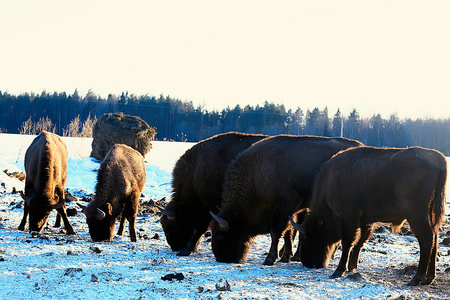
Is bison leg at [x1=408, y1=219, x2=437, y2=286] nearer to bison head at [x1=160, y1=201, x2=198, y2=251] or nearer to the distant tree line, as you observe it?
bison head at [x1=160, y1=201, x2=198, y2=251]

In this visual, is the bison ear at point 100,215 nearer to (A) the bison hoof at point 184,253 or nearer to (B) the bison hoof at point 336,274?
(A) the bison hoof at point 184,253

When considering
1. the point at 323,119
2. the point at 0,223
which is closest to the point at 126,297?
the point at 0,223

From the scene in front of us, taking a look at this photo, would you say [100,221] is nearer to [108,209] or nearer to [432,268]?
[108,209]

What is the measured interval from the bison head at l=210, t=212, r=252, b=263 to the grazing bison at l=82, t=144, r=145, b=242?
2340 mm

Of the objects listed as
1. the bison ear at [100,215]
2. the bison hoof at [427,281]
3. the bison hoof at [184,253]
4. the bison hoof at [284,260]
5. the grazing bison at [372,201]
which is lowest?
the bison hoof at [184,253]

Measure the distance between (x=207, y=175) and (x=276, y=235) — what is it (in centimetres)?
214

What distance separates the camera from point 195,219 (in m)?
9.70

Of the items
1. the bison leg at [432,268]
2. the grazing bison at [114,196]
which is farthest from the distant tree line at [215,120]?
the bison leg at [432,268]

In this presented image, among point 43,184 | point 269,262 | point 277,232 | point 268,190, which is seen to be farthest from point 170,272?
point 43,184

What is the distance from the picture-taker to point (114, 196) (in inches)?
394

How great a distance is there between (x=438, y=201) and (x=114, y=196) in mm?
6361

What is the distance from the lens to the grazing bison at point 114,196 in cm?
958

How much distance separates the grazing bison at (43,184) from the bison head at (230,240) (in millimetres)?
3716

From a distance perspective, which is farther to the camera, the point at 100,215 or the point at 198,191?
the point at 198,191
